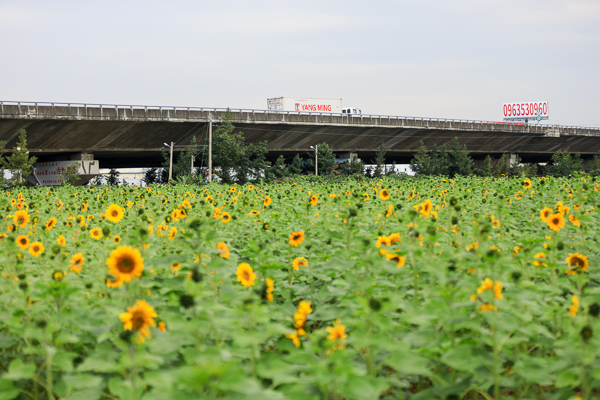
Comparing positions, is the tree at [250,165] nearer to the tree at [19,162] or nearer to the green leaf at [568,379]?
the tree at [19,162]

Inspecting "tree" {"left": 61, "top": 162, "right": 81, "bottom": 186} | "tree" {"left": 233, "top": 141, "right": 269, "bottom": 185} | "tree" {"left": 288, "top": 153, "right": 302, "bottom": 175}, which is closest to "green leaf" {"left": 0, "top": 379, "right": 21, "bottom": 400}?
"tree" {"left": 61, "top": 162, "right": 81, "bottom": 186}

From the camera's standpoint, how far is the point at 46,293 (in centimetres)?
330

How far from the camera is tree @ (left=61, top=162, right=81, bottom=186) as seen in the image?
38.8 m

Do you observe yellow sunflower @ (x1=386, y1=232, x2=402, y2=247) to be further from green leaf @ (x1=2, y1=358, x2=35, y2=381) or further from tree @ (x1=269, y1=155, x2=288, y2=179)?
tree @ (x1=269, y1=155, x2=288, y2=179)

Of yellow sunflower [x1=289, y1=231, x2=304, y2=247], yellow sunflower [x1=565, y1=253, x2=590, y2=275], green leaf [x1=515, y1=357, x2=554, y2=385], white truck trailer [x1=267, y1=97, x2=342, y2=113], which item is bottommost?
green leaf [x1=515, y1=357, x2=554, y2=385]

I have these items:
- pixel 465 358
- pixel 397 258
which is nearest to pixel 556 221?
pixel 397 258

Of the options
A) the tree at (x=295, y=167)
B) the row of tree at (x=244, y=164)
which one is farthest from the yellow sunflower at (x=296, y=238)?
the tree at (x=295, y=167)

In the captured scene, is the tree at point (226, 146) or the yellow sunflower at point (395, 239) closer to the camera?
the yellow sunflower at point (395, 239)

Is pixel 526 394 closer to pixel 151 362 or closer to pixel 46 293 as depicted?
pixel 151 362

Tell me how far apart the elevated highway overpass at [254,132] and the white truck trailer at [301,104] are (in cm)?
933

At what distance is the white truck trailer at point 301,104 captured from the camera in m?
63.9

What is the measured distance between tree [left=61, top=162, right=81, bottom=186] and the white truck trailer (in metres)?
27.5

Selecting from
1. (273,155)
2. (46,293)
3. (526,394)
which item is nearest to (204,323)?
(46,293)

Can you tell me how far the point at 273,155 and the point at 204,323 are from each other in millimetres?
52345
